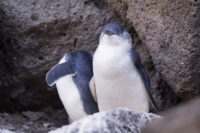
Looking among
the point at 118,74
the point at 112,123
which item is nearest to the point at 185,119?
the point at 112,123

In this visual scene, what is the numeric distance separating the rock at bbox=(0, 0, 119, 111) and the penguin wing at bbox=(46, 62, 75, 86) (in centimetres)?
38

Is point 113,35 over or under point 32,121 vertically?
over

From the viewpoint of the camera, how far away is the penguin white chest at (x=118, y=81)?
184cm

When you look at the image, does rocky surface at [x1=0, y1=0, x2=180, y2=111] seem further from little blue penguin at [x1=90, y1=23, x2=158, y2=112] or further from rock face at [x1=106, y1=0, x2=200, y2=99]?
little blue penguin at [x1=90, y1=23, x2=158, y2=112]

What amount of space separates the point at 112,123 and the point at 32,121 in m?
1.28

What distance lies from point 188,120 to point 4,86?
2126mm

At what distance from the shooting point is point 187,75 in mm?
2033

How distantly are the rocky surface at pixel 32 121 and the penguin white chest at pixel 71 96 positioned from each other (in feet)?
0.70

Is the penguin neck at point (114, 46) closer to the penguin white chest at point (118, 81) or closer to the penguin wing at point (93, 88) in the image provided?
the penguin white chest at point (118, 81)

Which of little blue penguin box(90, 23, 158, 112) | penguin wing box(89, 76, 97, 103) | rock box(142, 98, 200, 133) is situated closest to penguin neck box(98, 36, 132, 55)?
little blue penguin box(90, 23, 158, 112)

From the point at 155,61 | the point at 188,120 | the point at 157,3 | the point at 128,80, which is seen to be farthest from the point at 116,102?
the point at 188,120

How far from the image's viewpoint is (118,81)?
72.9 inches

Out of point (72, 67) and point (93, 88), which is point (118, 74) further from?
point (72, 67)

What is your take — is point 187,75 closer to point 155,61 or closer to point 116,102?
point 155,61
